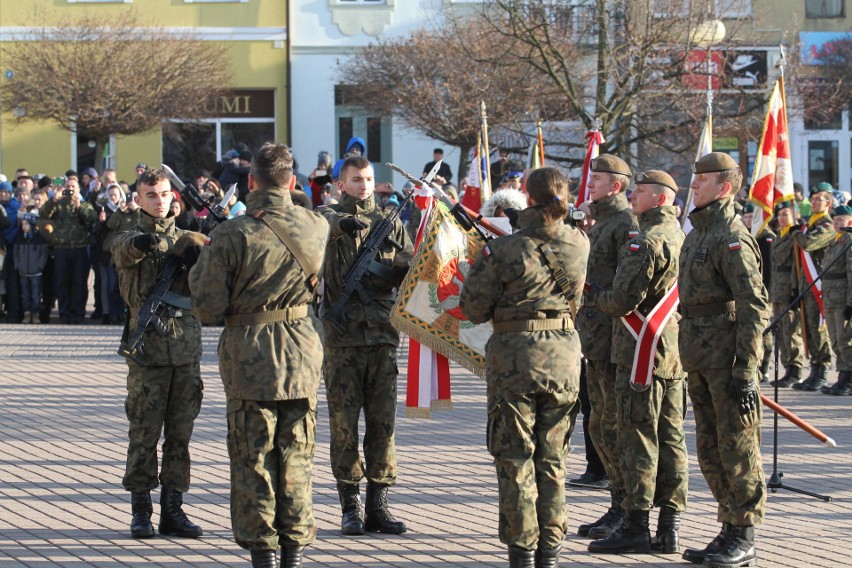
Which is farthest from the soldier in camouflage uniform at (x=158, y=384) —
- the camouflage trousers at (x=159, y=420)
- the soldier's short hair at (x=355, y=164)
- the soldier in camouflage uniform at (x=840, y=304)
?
the soldier in camouflage uniform at (x=840, y=304)

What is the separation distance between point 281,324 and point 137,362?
142cm

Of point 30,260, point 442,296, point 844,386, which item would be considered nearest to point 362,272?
point 442,296

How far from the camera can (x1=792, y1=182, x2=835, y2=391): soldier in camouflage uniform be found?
46.1 ft

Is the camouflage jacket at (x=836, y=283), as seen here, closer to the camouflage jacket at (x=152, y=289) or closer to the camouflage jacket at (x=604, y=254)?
the camouflage jacket at (x=604, y=254)

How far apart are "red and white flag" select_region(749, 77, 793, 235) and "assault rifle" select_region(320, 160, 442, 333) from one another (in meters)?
6.61

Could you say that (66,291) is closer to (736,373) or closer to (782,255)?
(782,255)

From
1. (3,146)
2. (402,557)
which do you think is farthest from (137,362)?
(3,146)

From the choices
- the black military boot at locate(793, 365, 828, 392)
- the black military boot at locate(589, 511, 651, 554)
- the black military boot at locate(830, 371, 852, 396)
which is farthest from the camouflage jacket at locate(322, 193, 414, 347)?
the black military boot at locate(793, 365, 828, 392)

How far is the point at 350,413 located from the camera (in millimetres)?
7941

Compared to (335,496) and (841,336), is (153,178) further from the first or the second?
(841,336)

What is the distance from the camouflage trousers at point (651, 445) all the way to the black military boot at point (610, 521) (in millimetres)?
343

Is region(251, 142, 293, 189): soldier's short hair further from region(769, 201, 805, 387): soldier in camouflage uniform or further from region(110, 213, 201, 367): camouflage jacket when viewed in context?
region(769, 201, 805, 387): soldier in camouflage uniform

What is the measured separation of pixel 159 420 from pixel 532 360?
235 centimetres

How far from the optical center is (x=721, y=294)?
23.4 ft
